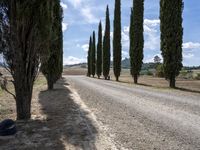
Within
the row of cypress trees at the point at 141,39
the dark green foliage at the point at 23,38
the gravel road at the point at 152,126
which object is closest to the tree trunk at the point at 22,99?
the dark green foliage at the point at 23,38

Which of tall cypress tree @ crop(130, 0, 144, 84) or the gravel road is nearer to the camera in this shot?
the gravel road

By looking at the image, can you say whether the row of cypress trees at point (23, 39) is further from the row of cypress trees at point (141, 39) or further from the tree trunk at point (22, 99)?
the row of cypress trees at point (141, 39)

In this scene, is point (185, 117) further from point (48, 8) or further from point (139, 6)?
point (139, 6)

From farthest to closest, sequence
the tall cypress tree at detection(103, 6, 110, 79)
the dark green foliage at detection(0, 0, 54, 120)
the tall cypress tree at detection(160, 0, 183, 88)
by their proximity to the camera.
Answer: the tall cypress tree at detection(103, 6, 110, 79), the tall cypress tree at detection(160, 0, 183, 88), the dark green foliage at detection(0, 0, 54, 120)

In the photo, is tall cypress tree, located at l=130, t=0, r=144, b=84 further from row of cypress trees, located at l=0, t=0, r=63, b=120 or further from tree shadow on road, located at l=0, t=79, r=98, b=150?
row of cypress trees, located at l=0, t=0, r=63, b=120

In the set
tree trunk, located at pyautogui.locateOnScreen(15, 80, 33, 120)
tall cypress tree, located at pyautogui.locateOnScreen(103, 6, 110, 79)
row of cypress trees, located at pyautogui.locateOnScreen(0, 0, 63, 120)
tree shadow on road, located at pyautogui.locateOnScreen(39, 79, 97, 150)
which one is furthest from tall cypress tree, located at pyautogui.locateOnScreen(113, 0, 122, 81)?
tree trunk, located at pyautogui.locateOnScreen(15, 80, 33, 120)

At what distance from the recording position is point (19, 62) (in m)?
10.6

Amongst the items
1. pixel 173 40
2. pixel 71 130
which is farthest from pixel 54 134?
pixel 173 40

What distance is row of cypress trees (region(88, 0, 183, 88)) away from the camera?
99.2 ft

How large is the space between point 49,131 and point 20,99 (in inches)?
90.1

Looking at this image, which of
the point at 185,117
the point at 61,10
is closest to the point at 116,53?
the point at 61,10

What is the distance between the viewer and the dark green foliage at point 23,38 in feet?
34.0

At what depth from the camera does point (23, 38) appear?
420 inches

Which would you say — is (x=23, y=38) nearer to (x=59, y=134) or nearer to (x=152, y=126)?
(x=59, y=134)
